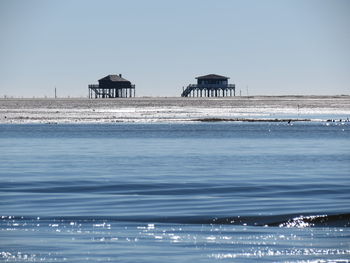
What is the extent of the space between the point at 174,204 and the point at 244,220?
10.7ft

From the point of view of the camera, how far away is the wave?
69.7ft

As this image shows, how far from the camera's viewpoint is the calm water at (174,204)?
18172 mm

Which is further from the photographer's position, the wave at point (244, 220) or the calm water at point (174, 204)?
the wave at point (244, 220)

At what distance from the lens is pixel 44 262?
56.2 ft

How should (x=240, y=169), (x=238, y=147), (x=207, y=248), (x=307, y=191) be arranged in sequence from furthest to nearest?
(x=238, y=147), (x=240, y=169), (x=307, y=191), (x=207, y=248)

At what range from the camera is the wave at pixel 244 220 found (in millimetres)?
21234

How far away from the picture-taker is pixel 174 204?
24500 mm

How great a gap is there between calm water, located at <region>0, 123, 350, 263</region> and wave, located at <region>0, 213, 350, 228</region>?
0.07ft

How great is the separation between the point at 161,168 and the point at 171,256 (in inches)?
706

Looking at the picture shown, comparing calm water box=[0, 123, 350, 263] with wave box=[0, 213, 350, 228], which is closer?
calm water box=[0, 123, 350, 263]

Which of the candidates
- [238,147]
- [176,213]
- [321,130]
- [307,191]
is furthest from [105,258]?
[321,130]

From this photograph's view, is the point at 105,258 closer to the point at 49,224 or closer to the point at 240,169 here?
the point at 49,224

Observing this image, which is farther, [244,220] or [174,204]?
[174,204]

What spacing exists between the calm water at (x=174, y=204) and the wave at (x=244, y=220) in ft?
0.07
